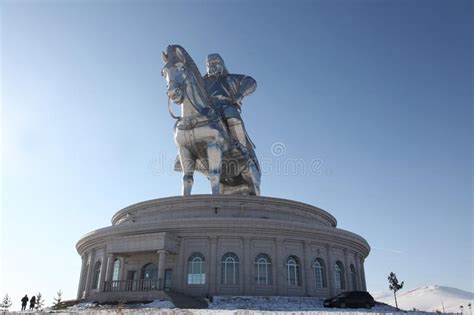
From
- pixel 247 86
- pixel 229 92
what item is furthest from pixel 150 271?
pixel 247 86

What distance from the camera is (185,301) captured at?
1798 cm

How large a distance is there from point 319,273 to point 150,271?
8.85 meters

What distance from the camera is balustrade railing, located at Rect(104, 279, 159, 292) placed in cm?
2006

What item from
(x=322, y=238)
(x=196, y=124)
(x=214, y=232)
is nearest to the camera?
(x=214, y=232)


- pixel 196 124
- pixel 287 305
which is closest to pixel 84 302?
pixel 287 305

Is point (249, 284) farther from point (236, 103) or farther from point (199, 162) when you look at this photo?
point (236, 103)

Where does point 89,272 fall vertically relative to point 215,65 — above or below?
below

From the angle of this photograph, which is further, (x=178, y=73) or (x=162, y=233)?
(x=178, y=73)

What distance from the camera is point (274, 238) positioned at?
21.5 metres

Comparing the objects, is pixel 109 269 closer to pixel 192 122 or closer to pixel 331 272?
pixel 192 122

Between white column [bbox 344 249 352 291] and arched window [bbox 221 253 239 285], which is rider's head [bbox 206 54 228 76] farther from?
white column [bbox 344 249 352 291]

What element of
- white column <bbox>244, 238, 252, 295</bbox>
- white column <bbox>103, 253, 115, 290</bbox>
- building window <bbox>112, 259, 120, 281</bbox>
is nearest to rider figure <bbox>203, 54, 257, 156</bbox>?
white column <bbox>244, 238, 252, 295</bbox>

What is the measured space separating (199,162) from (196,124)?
326 cm

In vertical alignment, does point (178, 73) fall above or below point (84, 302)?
above
